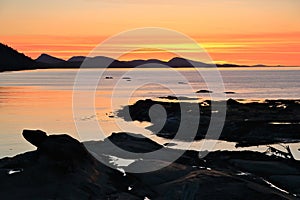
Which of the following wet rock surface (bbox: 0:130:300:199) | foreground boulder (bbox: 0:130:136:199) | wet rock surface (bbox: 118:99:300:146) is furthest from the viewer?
wet rock surface (bbox: 118:99:300:146)

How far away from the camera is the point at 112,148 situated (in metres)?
28.2

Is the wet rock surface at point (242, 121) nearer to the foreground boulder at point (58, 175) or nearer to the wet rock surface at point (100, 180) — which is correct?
the wet rock surface at point (100, 180)

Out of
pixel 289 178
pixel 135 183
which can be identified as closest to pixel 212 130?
pixel 289 178

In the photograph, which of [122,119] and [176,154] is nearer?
[176,154]

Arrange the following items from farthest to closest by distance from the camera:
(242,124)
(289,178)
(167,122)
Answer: (167,122) → (242,124) → (289,178)

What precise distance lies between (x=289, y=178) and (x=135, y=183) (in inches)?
295

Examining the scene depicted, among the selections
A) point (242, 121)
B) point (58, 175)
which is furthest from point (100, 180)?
point (242, 121)

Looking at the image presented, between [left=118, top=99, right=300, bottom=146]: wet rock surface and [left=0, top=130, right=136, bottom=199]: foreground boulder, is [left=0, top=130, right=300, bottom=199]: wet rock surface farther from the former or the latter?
[left=118, top=99, right=300, bottom=146]: wet rock surface

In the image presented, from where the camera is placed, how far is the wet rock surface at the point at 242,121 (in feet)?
126

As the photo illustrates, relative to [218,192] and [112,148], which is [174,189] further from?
[112,148]

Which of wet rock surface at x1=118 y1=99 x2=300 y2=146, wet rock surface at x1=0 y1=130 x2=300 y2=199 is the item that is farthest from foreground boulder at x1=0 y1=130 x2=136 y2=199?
wet rock surface at x1=118 y1=99 x2=300 y2=146

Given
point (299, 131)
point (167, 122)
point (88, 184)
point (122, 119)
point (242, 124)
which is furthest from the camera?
point (122, 119)

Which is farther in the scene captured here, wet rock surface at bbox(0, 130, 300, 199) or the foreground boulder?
wet rock surface at bbox(0, 130, 300, 199)

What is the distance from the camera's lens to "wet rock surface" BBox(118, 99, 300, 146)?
126ft
